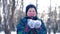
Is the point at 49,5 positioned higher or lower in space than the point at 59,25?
higher

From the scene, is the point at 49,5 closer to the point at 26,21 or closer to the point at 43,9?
the point at 43,9

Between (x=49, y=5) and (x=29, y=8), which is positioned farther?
(x=49, y=5)

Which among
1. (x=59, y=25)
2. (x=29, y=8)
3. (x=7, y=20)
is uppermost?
(x=29, y=8)

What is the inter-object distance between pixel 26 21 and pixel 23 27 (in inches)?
3.2

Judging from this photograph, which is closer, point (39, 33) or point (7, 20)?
point (39, 33)

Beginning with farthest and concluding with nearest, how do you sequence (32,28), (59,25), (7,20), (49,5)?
1. (59,25)
2. (49,5)
3. (7,20)
4. (32,28)

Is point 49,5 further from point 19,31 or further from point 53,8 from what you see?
point 19,31

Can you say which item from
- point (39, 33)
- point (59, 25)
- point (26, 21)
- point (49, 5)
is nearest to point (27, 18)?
point (26, 21)

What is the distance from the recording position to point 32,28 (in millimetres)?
2461

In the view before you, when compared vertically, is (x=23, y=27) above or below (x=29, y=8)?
below

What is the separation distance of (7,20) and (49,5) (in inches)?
414

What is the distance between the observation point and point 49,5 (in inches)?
758

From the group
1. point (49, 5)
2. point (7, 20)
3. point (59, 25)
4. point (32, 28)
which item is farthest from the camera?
point (59, 25)

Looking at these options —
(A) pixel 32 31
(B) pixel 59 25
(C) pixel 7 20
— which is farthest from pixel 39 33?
(B) pixel 59 25
